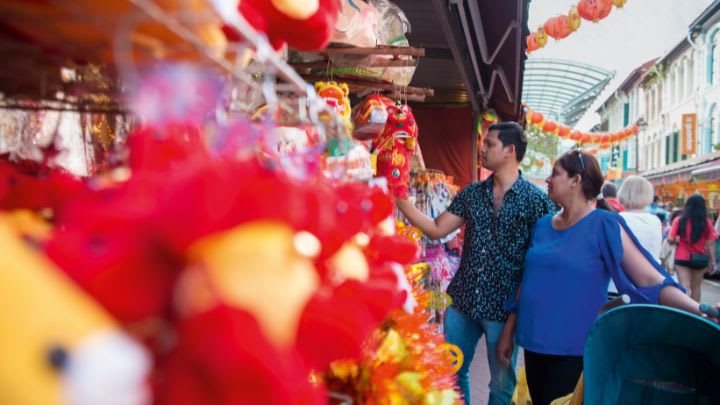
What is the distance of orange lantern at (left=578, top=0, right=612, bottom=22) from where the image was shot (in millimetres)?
6644

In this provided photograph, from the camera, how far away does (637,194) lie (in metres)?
4.64

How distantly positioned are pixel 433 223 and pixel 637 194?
275 centimetres

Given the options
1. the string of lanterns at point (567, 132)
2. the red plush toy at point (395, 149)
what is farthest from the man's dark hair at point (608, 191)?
the string of lanterns at point (567, 132)

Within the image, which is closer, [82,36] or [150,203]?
[150,203]

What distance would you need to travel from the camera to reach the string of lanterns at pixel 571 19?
6656 millimetres

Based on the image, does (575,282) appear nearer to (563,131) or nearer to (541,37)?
(541,37)

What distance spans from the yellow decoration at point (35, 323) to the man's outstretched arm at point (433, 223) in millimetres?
2263

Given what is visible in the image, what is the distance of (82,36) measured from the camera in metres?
0.57

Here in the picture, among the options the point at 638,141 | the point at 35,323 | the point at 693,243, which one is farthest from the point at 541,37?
the point at 638,141

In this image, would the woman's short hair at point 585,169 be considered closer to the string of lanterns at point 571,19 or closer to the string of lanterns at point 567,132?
the string of lanterns at point 571,19

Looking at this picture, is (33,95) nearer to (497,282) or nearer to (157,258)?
(157,258)

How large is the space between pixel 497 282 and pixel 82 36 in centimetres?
237

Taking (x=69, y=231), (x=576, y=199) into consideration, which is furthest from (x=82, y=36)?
(x=576, y=199)

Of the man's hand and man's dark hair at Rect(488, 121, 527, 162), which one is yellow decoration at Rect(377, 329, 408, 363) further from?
man's dark hair at Rect(488, 121, 527, 162)
